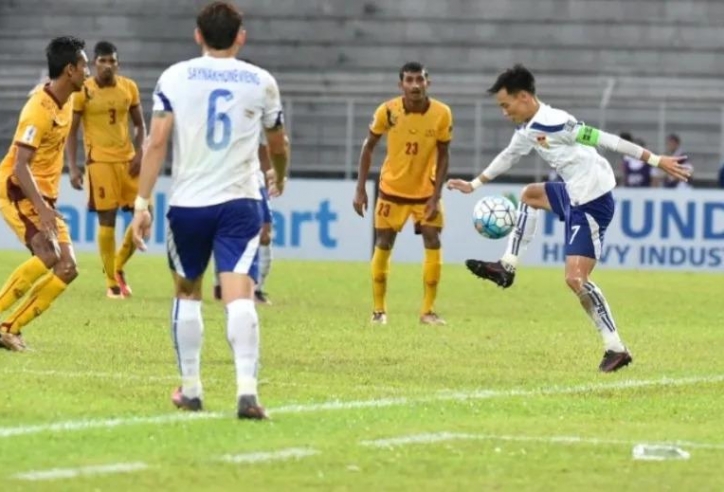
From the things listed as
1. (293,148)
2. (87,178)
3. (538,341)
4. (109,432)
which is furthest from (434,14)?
(109,432)

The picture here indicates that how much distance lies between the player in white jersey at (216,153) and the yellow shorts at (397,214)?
27.5 feet

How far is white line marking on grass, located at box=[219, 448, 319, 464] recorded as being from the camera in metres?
8.38

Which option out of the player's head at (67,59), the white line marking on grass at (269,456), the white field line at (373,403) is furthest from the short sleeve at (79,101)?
the white line marking on grass at (269,456)

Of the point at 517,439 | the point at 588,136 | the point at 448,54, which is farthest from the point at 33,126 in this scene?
the point at 448,54

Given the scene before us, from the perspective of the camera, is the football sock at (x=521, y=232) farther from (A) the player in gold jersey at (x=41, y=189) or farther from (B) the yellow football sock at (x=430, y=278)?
(A) the player in gold jersey at (x=41, y=189)

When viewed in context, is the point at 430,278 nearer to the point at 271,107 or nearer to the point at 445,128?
the point at 445,128

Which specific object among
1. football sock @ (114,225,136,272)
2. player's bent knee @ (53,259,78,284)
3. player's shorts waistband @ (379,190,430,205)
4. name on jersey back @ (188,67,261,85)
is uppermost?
name on jersey back @ (188,67,261,85)

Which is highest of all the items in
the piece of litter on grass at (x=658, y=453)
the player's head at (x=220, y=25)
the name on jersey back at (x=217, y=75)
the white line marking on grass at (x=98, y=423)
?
the player's head at (x=220, y=25)

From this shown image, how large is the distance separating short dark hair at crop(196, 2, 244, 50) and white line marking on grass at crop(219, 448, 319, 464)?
2174 mm

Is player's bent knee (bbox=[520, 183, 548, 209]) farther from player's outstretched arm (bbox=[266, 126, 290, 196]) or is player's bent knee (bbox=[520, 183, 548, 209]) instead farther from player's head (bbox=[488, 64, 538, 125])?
player's outstretched arm (bbox=[266, 126, 290, 196])

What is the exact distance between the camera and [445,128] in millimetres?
18250

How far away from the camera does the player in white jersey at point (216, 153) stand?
31.9 feet

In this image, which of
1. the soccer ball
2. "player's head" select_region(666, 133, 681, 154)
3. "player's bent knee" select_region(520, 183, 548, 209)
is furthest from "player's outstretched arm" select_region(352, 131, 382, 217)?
"player's head" select_region(666, 133, 681, 154)

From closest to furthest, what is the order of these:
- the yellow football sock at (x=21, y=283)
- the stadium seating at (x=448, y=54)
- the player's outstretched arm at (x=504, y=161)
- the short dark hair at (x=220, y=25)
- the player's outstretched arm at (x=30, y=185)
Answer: the short dark hair at (x=220, y=25)
the player's outstretched arm at (x=30, y=185)
the yellow football sock at (x=21, y=283)
the player's outstretched arm at (x=504, y=161)
the stadium seating at (x=448, y=54)
